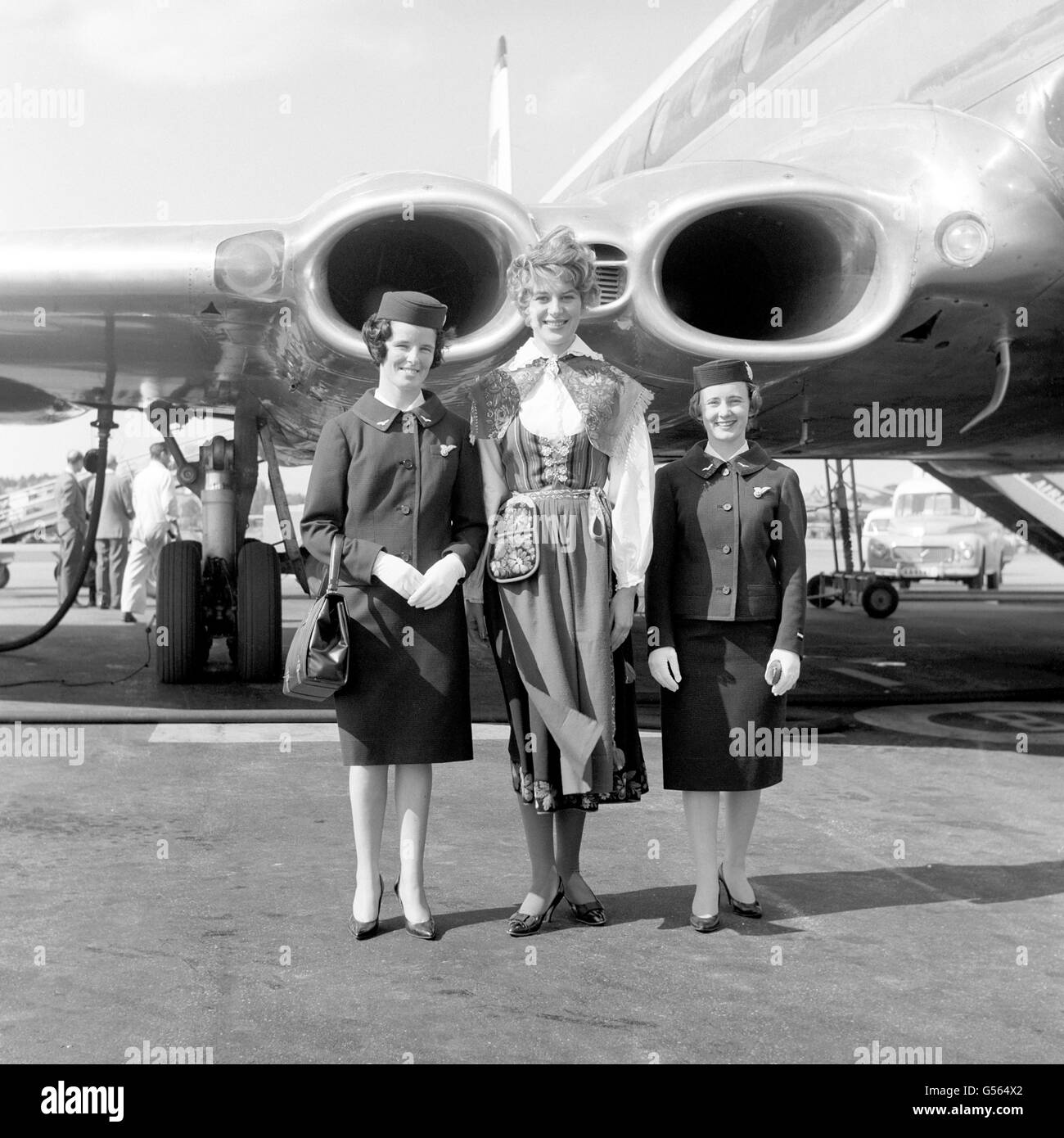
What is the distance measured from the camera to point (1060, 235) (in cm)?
470

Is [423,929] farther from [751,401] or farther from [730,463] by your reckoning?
[751,401]

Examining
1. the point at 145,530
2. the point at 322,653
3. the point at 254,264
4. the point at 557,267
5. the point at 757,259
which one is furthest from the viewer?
the point at 145,530

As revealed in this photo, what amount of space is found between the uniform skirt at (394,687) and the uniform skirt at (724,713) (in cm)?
51

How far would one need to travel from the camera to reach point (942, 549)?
757 inches

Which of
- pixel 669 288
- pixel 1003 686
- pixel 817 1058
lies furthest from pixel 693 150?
pixel 817 1058

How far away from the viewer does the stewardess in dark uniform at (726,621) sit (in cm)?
308

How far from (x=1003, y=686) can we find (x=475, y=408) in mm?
4776

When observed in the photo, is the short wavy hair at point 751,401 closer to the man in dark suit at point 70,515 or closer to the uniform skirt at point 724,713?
the uniform skirt at point 724,713

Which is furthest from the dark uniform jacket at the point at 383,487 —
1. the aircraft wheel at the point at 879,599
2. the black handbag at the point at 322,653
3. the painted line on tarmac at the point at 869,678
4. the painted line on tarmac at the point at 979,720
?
the aircraft wheel at the point at 879,599

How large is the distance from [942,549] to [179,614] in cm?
1473

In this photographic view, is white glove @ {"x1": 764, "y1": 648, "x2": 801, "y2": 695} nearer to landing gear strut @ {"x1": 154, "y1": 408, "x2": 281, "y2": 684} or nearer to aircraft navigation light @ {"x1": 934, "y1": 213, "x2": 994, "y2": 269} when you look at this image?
aircraft navigation light @ {"x1": 934, "y1": 213, "x2": 994, "y2": 269}

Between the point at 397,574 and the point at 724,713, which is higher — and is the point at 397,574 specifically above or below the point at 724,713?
above

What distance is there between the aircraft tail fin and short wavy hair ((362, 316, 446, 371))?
8464 millimetres

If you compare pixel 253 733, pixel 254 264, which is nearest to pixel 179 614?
A: pixel 253 733
